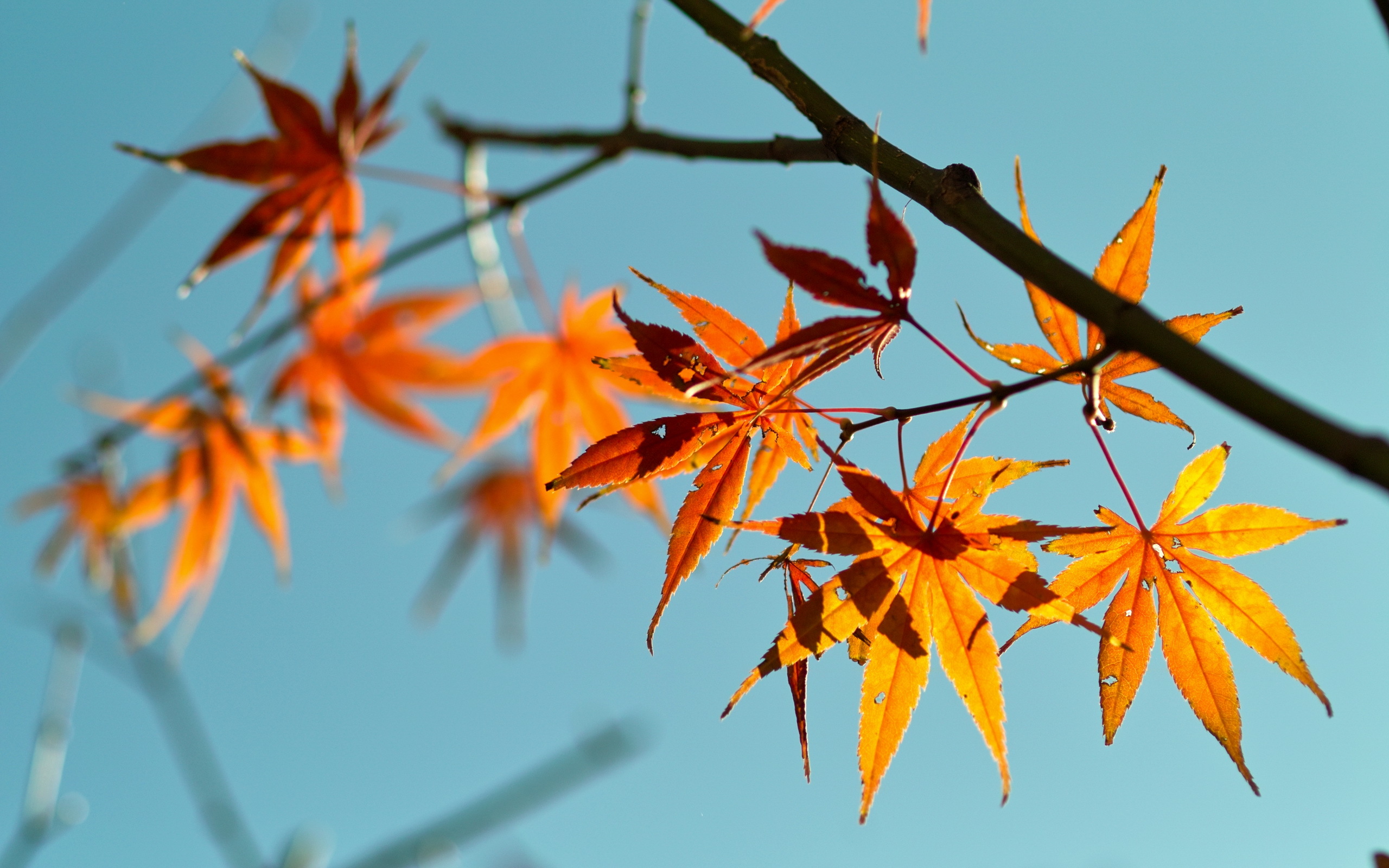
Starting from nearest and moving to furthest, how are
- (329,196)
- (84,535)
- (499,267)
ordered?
(329,196) → (499,267) → (84,535)

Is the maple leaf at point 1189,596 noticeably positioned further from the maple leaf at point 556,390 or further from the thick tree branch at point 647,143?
the maple leaf at point 556,390

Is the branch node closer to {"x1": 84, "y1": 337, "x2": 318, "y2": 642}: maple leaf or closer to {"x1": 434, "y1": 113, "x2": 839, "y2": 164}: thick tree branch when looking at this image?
{"x1": 434, "y1": 113, "x2": 839, "y2": 164}: thick tree branch

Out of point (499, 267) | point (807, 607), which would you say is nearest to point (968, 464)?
point (807, 607)

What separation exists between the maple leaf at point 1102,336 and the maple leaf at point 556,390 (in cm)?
79

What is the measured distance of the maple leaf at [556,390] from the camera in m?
1.41

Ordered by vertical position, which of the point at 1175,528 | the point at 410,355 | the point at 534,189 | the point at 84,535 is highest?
the point at 84,535

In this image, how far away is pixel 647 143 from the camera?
0.84 metres

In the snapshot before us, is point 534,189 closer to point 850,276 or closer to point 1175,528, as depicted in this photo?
point 850,276

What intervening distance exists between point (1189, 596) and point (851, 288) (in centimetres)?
42

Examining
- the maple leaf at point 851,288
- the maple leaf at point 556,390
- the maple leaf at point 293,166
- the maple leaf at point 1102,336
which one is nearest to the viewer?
the maple leaf at point 851,288

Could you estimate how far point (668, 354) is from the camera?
0.65 meters

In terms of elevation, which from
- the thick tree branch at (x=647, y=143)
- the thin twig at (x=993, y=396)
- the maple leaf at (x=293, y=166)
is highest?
the maple leaf at (x=293, y=166)

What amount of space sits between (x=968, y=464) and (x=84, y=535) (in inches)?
91.9

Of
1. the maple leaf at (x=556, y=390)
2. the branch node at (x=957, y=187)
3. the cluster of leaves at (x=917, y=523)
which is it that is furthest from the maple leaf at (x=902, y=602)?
the maple leaf at (x=556, y=390)
